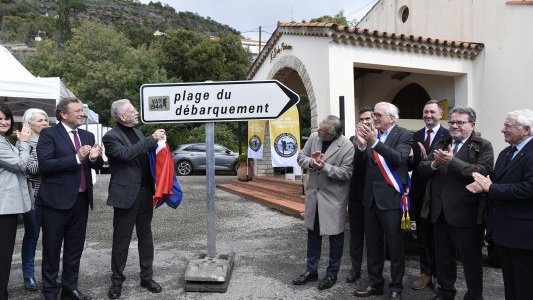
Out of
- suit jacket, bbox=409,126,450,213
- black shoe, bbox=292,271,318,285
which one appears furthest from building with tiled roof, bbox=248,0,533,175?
black shoe, bbox=292,271,318,285

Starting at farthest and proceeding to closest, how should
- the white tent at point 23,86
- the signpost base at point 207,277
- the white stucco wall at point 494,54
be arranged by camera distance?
the white stucco wall at point 494,54 → the white tent at point 23,86 → the signpost base at point 207,277

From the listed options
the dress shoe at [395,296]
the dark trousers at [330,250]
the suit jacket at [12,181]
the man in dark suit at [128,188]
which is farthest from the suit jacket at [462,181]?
the suit jacket at [12,181]

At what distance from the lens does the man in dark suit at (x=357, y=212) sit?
427 cm

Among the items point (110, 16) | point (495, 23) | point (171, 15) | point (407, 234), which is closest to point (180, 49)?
point (495, 23)

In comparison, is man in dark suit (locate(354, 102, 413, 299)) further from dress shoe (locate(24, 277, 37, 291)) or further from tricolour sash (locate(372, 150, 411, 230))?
dress shoe (locate(24, 277, 37, 291))

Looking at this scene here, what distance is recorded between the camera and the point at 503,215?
2986 mm

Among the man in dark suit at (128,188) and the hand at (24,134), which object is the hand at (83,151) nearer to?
the man in dark suit at (128,188)

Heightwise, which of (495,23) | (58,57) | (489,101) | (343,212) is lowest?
(343,212)

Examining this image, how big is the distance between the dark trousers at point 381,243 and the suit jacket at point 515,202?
0.93m

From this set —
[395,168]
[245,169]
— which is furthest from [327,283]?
[245,169]

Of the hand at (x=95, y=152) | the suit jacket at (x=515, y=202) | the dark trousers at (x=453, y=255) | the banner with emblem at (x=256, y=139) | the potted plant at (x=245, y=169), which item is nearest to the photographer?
the suit jacket at (x=515, y=202)

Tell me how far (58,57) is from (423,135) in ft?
107

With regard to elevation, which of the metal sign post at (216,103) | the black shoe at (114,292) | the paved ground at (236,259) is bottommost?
the paved ground at (236,259)

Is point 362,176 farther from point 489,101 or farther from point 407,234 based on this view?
point 489,101
